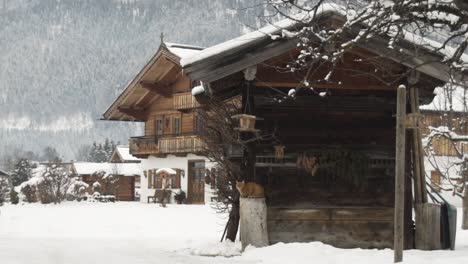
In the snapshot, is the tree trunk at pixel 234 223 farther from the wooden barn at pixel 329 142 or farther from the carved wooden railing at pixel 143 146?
the carved wooden railing at pixel 143 146

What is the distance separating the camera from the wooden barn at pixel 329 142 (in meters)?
12.4

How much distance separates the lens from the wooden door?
41.0 metres

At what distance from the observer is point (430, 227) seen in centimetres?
1236

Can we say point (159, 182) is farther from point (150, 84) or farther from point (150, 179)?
point (150, 84)

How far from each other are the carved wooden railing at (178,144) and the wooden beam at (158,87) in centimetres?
263

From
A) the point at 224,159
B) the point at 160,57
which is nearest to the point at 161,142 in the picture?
the point at 160,57

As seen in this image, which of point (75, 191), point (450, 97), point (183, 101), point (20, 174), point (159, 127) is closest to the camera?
point (450, 97)

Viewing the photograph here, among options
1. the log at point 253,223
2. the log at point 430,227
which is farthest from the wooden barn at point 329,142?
the log at point 253,223

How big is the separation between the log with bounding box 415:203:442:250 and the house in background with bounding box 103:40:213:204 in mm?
24414

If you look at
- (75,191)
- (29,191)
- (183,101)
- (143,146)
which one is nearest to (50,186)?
(29,191)

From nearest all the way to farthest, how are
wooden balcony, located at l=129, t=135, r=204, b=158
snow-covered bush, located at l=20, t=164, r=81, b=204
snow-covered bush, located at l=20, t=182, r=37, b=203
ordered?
wooden balcony, located at l=129, t=135, r=204, b=158, snow-covered bush, located at l=20, t=164, r=81, b=204, snow-covered bush, located at l=20, t=182, r=37, b=203

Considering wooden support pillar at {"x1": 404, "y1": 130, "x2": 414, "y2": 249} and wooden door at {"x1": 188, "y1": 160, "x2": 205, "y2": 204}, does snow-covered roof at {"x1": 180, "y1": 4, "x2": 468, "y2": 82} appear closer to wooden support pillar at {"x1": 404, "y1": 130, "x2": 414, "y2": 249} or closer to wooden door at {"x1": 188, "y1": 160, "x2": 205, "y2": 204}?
wooden support pillar at {"x1": 404, "y1": 130, "x2": 414, "y2": 249}

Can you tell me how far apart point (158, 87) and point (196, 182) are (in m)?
6.20

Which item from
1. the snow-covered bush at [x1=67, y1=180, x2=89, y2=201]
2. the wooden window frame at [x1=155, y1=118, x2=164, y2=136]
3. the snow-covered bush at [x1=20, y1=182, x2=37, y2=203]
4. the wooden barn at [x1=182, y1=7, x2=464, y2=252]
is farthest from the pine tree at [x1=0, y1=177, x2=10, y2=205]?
the wooden barn at [x1=182, y1=7, x2=464, y2=252]
